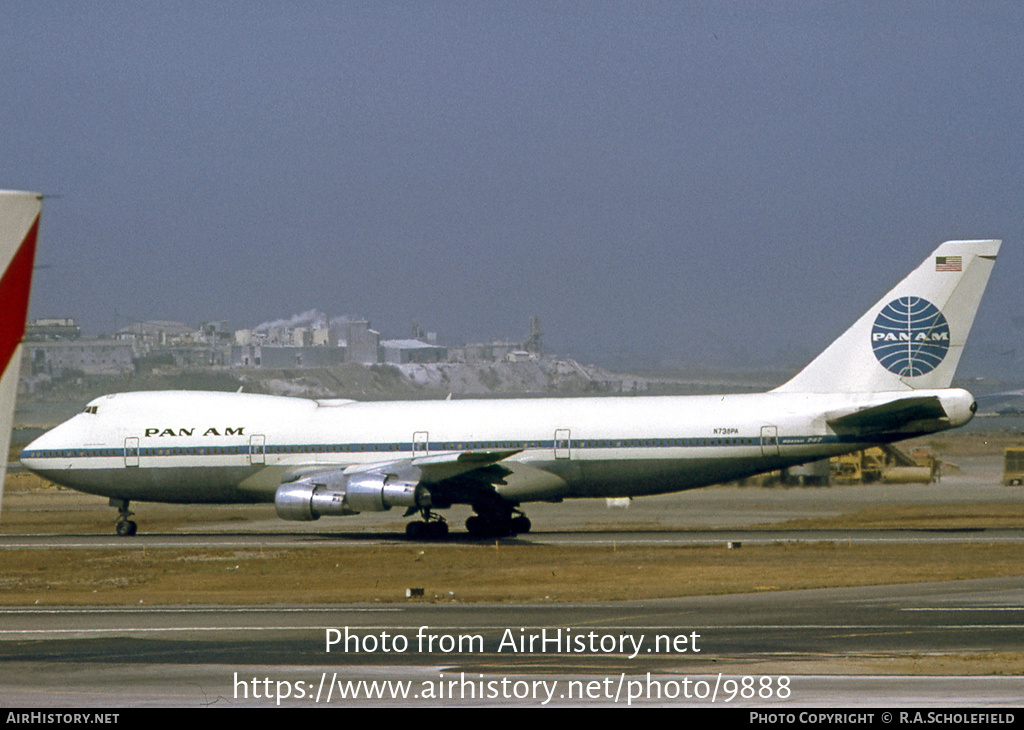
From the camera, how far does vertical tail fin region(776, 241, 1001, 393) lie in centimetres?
3341

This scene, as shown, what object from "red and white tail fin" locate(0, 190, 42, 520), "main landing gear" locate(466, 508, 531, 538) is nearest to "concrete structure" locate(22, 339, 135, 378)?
"main landing gear" locate(466, 508, 531, 538)

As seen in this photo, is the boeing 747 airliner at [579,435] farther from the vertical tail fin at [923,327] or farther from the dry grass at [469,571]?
the dry grass at [469,571]

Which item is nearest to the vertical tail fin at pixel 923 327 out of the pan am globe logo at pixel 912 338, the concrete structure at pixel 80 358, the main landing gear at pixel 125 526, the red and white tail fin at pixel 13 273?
the pan am globe logo at pixel 912 338

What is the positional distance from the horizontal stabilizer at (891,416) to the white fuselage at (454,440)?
0.87ft

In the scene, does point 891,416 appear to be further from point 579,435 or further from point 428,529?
point 428,529

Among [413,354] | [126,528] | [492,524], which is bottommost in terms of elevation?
[126,528]

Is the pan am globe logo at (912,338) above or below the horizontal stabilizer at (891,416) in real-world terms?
above

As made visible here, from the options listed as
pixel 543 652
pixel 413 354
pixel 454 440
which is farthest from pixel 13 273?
pixel 413 354

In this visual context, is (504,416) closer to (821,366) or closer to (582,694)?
(821,366)

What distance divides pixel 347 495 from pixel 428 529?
8.72ft

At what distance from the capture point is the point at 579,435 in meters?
34.2

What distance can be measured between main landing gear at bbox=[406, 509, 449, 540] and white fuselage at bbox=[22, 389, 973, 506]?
2.33 feet

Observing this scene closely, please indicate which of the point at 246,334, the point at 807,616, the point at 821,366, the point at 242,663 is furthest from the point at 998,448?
the point at 246,334

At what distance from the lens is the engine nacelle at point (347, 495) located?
107ft
